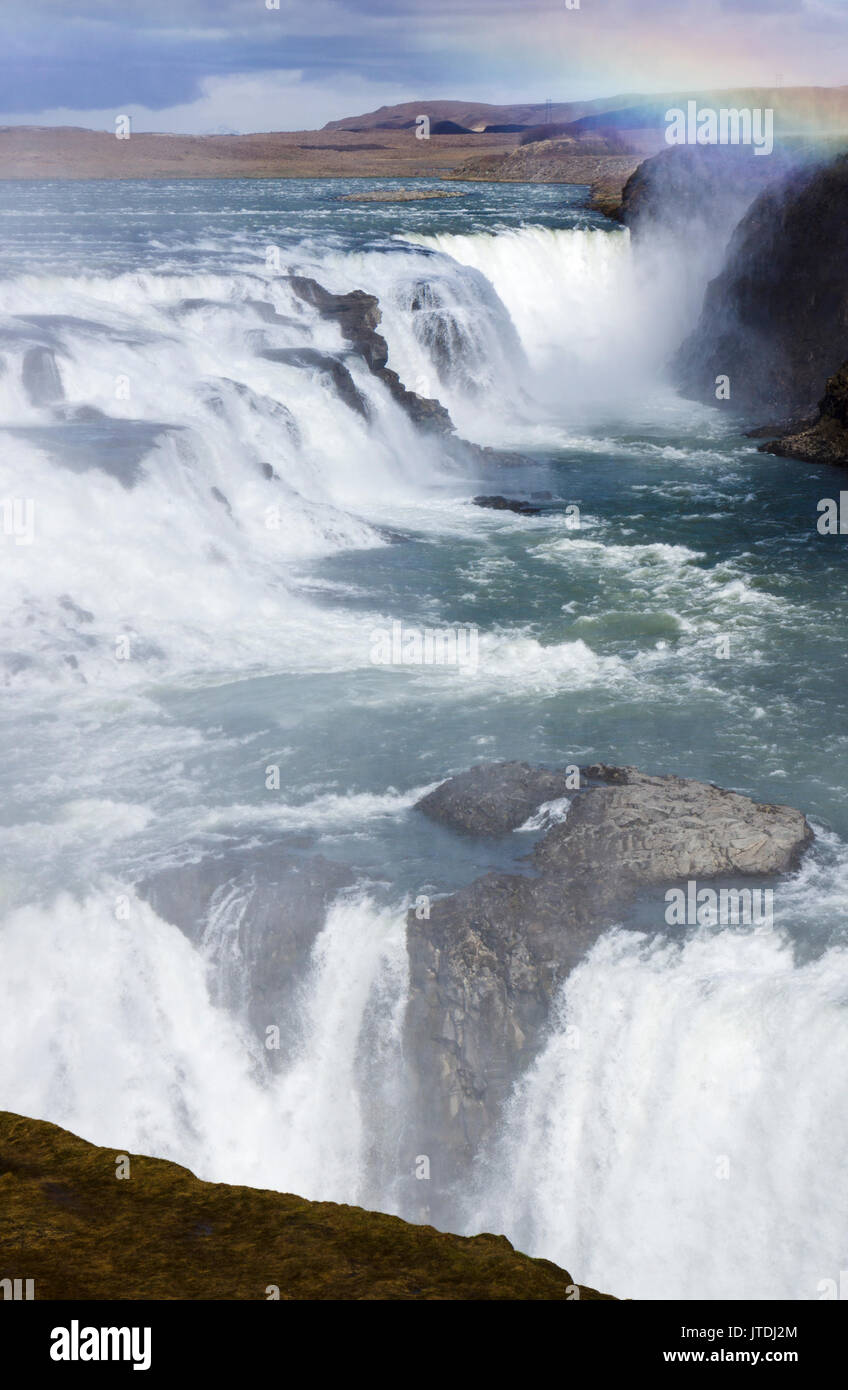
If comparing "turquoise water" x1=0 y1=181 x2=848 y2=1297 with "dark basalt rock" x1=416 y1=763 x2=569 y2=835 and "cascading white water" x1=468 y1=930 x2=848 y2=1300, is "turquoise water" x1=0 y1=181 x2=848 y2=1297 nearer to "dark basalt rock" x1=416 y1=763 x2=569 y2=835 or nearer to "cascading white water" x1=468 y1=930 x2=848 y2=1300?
"cascading white water" x1=468 y1=930 x2=848 y2=1300

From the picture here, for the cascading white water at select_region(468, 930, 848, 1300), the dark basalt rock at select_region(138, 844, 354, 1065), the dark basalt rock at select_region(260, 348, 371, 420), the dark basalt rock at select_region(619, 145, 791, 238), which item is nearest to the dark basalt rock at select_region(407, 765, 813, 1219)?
the cascading white water at select_region(468, 930, 848, 1300)

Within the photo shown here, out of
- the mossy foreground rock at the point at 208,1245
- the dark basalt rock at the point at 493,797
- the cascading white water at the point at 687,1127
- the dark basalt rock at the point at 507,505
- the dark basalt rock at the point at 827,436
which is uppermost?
the dark basalt rock at the point at 827,436

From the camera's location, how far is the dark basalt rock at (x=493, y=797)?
12.5 metres

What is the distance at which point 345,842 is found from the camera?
12281mm

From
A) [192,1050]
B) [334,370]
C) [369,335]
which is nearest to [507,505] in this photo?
[334,370]

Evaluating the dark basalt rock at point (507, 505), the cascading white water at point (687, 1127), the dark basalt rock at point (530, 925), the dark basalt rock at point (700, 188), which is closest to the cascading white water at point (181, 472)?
the dark basalt rock at point (507, 505)

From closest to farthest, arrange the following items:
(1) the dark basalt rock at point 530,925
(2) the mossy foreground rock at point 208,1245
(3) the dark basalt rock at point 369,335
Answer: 1. (2) the mossy foreground rock at point 208,1245
2. (1) the dark basalt rock at point 530,925
3. (3) the dark basalt rock at point 369,335

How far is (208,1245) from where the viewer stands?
212 inches

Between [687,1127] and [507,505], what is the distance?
16.1m

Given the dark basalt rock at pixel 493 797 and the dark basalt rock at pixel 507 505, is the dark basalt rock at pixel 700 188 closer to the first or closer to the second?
the dark basalt rock at pixel 507 505

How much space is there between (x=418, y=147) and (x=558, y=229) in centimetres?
7874

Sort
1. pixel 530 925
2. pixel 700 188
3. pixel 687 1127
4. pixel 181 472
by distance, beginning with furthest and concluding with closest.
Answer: pixel 700 188 → pixel 181 472 → pixel 530 925 → pixel 687 1127

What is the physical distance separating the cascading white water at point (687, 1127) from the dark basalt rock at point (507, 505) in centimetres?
1433

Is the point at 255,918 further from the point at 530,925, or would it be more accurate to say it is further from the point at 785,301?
the point at 785,301
